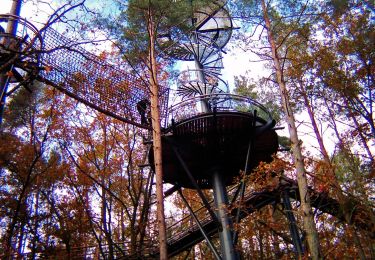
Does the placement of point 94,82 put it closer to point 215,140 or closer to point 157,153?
point 157,153

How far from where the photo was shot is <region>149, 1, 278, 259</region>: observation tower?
917cm

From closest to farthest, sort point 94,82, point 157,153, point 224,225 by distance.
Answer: point 157,153 → point 94,82 → point 224,225

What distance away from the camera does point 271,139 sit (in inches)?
406

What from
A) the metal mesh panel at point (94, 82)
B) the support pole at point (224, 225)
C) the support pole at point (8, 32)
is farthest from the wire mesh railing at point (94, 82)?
the support pole at point (224, 225)

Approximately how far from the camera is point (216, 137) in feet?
31.7

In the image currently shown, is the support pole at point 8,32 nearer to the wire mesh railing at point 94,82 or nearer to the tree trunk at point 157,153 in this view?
the wire mesh railing at point 94,82

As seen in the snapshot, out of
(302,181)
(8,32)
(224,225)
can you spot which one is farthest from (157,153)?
(8,32)

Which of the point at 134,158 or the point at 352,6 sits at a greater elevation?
the point at 352,6

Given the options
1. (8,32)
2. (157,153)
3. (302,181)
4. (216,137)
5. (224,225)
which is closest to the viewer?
(8,32)

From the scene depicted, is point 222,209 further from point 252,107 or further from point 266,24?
point 266,24

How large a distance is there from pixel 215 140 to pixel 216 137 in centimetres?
12

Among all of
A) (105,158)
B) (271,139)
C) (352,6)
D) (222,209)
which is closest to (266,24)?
(271,139)

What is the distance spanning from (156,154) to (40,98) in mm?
12360

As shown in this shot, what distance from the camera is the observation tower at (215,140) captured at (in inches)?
361
